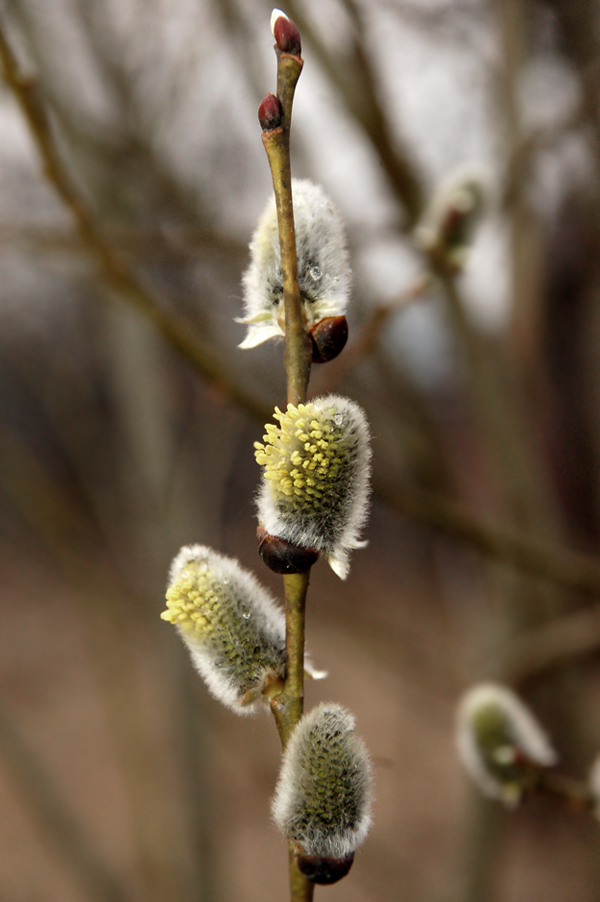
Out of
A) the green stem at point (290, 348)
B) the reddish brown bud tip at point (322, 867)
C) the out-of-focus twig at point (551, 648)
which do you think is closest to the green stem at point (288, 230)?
the green stem at point (290, 348)

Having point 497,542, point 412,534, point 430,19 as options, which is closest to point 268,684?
point 497,542

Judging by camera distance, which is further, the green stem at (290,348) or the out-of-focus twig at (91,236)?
the out-of-focus twig at (91,236)

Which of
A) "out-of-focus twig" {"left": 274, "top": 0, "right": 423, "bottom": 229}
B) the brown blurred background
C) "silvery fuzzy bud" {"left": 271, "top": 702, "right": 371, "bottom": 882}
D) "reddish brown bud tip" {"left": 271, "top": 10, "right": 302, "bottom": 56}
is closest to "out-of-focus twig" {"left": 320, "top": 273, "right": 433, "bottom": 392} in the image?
the brown blurred background

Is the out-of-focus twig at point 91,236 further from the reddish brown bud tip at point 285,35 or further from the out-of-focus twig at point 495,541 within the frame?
the reddish brown bud tip at point 285,35

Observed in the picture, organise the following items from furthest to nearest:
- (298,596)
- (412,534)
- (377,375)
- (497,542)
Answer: (412,534) < (377,375) < (497,542) < (298,596)

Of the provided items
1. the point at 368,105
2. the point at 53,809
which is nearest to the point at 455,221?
the point at 368,105

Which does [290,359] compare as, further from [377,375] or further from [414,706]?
[414,706]
